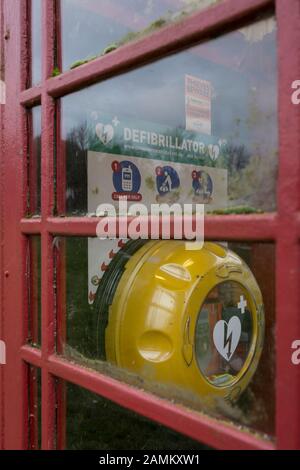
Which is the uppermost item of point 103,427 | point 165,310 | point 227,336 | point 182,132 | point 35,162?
point 182,132

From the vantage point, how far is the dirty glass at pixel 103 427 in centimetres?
104

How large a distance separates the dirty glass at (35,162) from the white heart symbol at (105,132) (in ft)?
0.53

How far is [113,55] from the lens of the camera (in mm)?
935

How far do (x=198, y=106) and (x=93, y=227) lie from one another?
2.74 ft

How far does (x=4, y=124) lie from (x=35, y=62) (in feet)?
0.65

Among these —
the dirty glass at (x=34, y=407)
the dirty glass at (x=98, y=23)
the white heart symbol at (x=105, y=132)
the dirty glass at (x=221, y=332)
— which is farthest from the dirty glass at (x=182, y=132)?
the dirty glass at (x=34, y=407)

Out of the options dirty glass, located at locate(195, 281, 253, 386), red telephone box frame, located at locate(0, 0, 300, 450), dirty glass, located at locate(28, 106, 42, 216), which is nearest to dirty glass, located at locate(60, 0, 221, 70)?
red telephone box frame, located at locate(0, 0, 300, 450)

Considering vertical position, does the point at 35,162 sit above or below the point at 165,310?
above

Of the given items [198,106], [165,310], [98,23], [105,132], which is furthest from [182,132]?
[165,310]

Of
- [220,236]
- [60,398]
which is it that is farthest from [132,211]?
[60,398]

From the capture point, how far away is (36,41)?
1.23m

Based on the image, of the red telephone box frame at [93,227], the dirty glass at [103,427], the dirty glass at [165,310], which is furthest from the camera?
the dirty glass at [165,310]

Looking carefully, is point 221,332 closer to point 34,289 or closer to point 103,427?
point 103,427

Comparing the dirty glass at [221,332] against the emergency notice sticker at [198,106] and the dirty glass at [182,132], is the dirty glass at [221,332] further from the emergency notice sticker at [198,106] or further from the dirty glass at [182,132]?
the emergency notice sticker at [198,106]
